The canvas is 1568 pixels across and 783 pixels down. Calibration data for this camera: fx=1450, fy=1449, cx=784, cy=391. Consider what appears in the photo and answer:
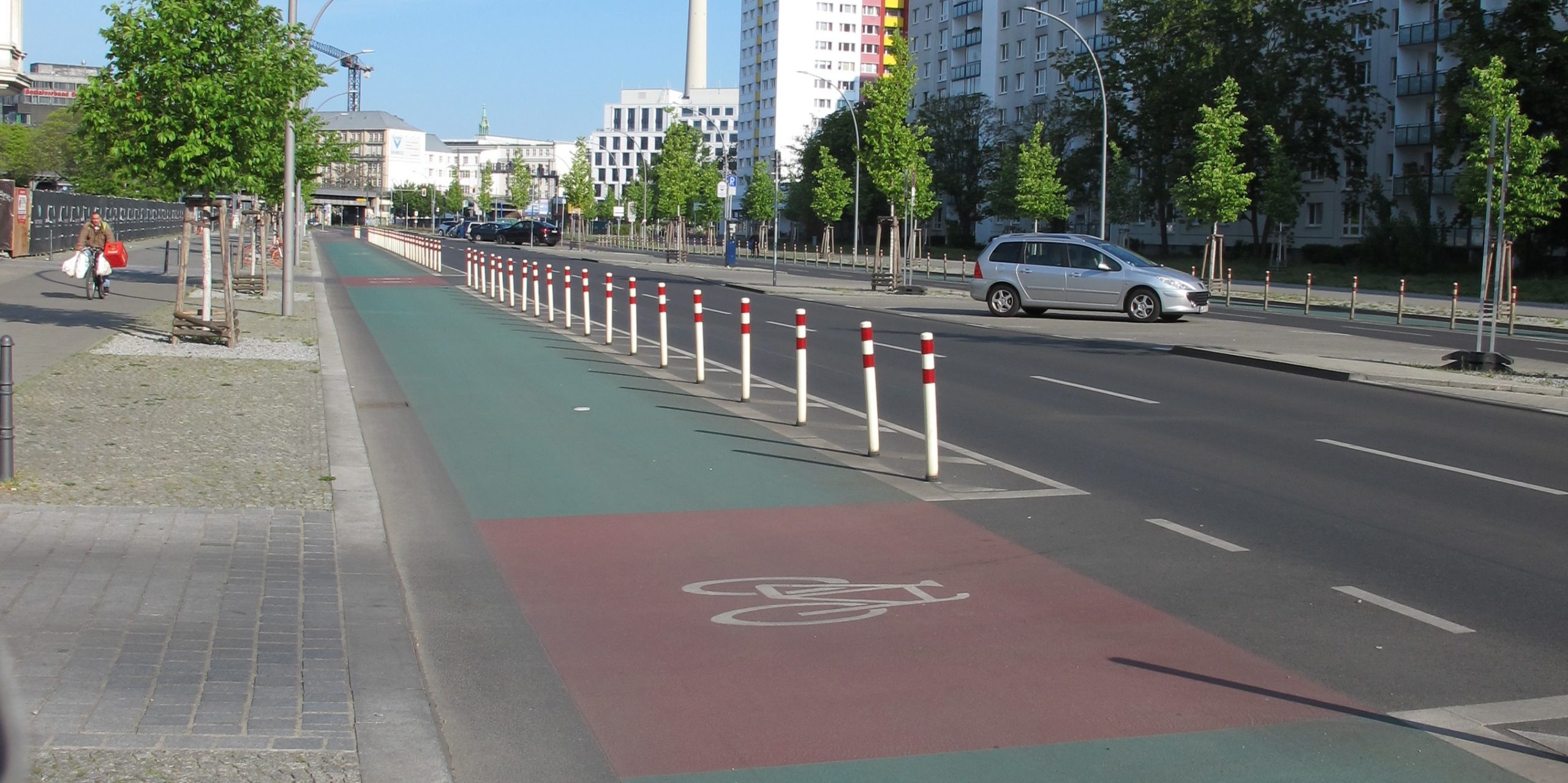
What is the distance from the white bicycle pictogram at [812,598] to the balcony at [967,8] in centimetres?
10510

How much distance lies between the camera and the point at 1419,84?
6600 centimetres

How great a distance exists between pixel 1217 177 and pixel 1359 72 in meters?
25.7

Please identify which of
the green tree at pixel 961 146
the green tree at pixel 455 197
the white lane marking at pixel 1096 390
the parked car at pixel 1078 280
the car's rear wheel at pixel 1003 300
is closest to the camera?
the white lane marking at pixel 1096 390

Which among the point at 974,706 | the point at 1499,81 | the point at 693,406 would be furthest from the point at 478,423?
the point at 1499,81

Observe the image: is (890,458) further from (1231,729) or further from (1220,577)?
(1231,729)

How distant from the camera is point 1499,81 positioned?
1411 inches

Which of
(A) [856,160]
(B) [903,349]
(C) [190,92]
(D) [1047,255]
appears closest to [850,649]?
(C) [190,92]

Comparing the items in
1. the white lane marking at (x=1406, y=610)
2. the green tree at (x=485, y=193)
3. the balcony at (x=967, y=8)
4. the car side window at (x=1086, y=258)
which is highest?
the balcony at (x=967, y=8)

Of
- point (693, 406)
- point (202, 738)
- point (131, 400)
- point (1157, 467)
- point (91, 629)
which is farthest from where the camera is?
point (693, 406)

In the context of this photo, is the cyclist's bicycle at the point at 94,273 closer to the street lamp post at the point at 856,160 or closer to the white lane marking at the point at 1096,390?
the white lane marking at the point at 1096,390

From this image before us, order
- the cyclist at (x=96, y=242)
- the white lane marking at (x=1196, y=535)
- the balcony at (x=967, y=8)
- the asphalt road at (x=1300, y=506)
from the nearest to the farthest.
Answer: the asphalt road at (x=1300, y=506) < the white lane marking at (x=1196, y=535) < the cyclist at (x=96, y=242) < the balcony at (x=967, y=8)

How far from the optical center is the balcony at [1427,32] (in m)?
63.7

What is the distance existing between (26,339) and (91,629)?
45.6 ft

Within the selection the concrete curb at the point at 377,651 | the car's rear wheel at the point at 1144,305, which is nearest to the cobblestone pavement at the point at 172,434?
the concrete curb at the point at 377,651
